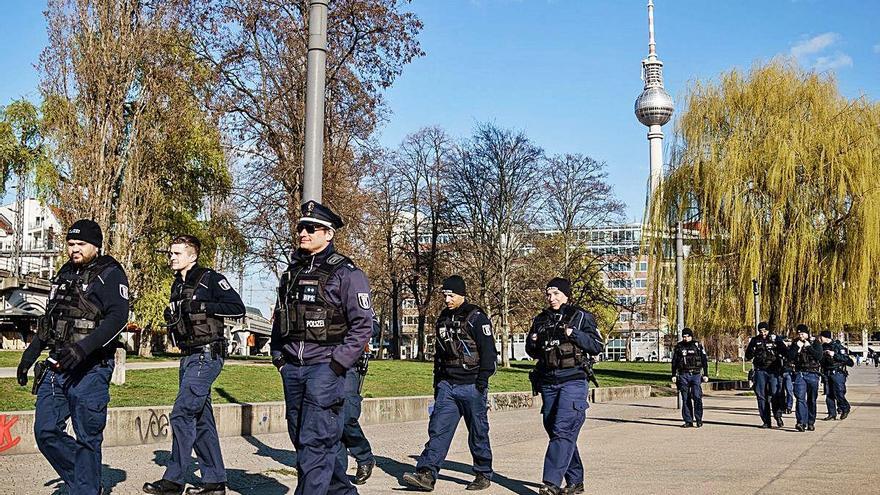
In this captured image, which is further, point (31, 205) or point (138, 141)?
point (31, 205)

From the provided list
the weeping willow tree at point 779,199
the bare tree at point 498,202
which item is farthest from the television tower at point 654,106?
the weeping willow tree at point 779,199

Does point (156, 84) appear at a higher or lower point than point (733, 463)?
higher

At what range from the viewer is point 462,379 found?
8922mm

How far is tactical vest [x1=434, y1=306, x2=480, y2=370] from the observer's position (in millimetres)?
8922

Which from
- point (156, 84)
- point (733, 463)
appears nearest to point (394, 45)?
point (156, 84)

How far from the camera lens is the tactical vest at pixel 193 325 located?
764 cm

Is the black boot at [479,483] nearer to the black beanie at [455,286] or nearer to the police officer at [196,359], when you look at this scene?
the black beanie at [455,286]

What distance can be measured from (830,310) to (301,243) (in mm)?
28233

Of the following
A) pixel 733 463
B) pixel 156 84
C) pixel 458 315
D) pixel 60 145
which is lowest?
pixel 733 463

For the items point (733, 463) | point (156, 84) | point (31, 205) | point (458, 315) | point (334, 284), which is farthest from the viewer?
point (31, 205)

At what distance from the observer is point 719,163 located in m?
32.3

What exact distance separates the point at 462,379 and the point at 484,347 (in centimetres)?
38

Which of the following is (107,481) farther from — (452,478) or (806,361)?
(806,361)

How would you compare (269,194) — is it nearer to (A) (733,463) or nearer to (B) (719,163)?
(B) (719,163)
